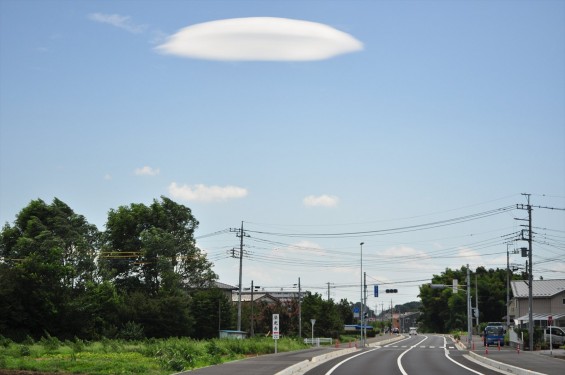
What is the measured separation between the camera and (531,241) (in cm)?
7019

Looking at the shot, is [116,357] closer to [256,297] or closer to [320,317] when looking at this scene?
[320,317]

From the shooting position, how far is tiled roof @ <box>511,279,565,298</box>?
108562mm

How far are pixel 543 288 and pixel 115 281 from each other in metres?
62.4

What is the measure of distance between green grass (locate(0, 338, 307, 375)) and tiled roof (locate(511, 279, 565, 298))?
62597mm

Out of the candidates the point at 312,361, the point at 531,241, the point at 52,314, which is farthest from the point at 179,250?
the point at 312,361

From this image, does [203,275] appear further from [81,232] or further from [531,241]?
[531,241]

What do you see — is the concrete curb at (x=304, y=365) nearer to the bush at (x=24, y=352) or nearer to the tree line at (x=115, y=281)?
the bush at (x=24, y=352)

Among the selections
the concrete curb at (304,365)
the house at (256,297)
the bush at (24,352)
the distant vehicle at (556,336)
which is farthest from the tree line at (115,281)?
the house at (256,297)

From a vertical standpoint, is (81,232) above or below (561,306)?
above

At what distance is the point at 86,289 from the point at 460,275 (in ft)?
423

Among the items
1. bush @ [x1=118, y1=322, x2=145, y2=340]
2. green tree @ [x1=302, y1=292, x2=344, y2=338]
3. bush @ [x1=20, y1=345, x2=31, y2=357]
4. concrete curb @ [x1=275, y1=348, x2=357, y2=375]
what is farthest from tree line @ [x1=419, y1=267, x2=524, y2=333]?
bush @ [x1=20, y1=345, x2=31, y2=357]

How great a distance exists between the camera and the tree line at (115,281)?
65062mm

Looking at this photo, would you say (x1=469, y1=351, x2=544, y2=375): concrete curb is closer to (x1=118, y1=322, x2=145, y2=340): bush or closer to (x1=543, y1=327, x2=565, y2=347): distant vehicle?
(x1=543, y1=327, x2=565, y2=347): distant vehicle

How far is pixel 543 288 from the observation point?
111500 mm
